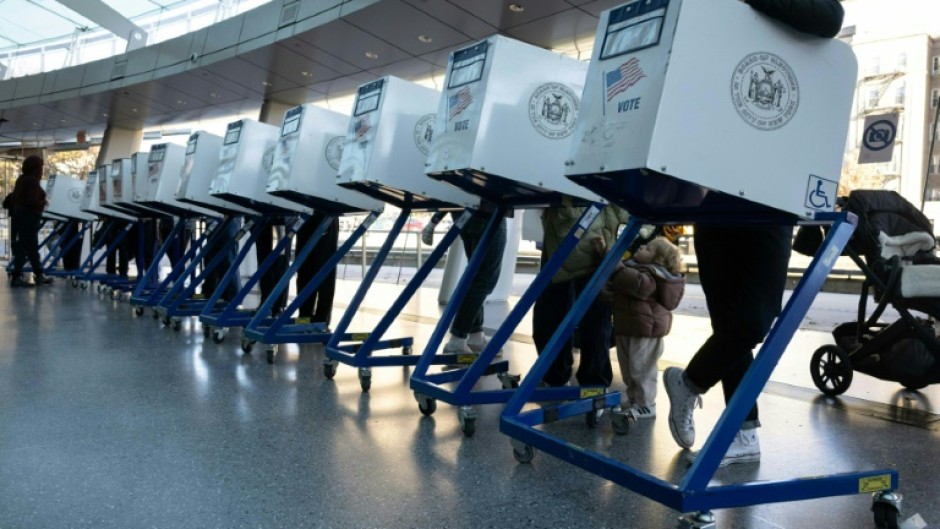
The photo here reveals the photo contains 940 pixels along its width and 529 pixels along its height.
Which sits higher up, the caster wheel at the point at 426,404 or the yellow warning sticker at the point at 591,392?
the yellow warning sticker at the point at 591,392

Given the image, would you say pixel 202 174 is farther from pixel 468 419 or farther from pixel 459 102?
pixel 468 419

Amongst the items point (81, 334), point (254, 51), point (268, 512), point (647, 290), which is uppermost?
point (254, 51)

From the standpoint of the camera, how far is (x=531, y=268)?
1313 centimetres

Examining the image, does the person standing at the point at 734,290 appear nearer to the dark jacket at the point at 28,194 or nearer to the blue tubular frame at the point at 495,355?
the blue tubular frame at the point at 495,355

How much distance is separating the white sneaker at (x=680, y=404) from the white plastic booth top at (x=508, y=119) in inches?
32.2

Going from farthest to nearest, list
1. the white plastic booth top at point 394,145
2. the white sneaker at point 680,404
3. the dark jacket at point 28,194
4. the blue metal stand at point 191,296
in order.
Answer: the dark jacket at point 28,194 → the blue metal stand at point 191,296 → the white plastic booth top at point 394,145 → the white sneaker at point 680,404

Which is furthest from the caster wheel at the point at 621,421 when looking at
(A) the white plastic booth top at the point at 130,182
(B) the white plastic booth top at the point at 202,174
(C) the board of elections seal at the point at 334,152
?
(A) the white plastic booth top at the point at 130,182

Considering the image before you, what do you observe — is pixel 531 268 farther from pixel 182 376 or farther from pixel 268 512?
pixel 268 512

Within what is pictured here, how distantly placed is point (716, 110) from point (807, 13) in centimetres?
31

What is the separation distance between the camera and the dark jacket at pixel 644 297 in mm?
2535

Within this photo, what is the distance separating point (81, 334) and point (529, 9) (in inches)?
187

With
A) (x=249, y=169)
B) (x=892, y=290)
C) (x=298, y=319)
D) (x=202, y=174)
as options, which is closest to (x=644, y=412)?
(x=892, y=290)

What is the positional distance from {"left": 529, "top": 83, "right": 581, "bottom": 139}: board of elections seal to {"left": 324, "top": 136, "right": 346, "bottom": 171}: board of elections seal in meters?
1.80

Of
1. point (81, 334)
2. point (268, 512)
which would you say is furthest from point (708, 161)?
point (81, 334)
